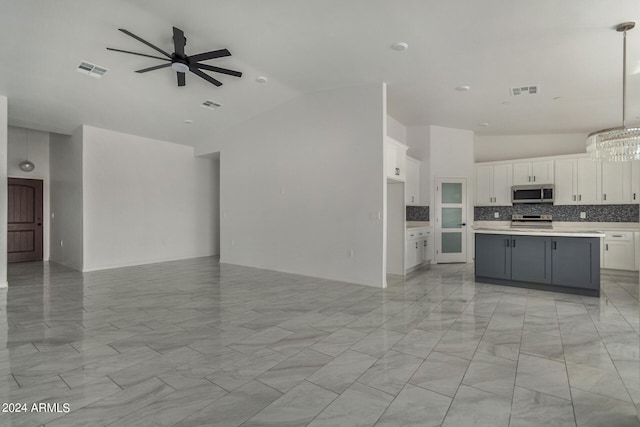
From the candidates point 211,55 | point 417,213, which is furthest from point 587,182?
point 211,55

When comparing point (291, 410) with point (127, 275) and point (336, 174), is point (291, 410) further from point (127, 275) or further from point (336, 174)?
point (127, 275)

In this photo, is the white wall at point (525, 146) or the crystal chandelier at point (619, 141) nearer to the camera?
the crystal chandelier at point (619, 141)

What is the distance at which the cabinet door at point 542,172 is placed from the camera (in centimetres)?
756

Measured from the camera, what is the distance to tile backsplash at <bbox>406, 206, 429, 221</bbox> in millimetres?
7910

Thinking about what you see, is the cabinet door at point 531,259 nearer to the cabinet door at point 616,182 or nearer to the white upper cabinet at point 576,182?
the white upper cabinet at point 576,182

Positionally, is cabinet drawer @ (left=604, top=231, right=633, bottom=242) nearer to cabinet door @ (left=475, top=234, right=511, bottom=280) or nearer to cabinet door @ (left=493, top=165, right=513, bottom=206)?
cabinet door @ (left=493, top=165, right=513, bottom=206)

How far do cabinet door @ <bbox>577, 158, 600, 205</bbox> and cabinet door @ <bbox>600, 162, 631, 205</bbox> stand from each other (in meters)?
0.14

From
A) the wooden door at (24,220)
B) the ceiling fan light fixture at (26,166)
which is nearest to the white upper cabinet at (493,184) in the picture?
the ceiling fan light fixture at (26,166)

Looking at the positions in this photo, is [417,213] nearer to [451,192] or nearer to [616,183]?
[451,192]

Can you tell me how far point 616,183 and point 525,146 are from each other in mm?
1988

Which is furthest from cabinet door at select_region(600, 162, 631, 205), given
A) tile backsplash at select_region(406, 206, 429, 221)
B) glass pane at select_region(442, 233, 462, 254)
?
tile backsplash at select_region(406, 206, 429, 221)

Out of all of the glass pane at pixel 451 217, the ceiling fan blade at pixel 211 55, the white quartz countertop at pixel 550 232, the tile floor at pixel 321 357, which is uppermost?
the ceiling fan blade at pixel 211 55

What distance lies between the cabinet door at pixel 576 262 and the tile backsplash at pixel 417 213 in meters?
3.08

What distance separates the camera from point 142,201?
7914mm
